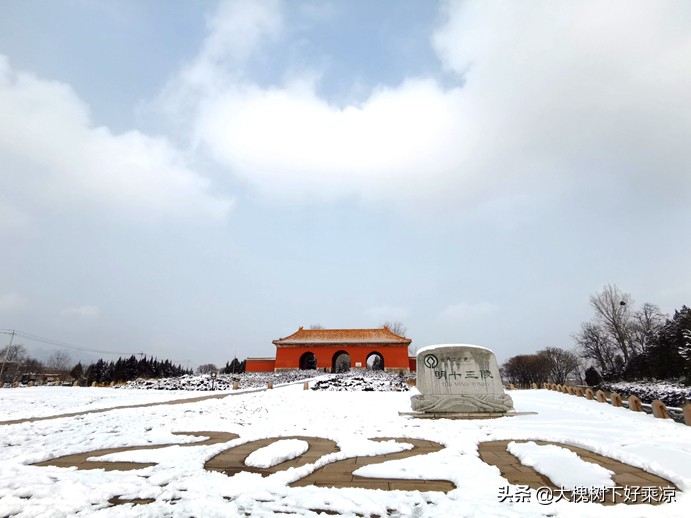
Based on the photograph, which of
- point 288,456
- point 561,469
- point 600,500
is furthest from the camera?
point 288,456

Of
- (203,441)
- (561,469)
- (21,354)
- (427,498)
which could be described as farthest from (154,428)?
(21,354)

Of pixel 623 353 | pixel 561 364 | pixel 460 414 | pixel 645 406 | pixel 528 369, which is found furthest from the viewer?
pixel 528 369

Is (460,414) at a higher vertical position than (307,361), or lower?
lower

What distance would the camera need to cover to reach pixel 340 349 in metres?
37.4

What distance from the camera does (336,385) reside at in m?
23.5

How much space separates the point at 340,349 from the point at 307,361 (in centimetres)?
532

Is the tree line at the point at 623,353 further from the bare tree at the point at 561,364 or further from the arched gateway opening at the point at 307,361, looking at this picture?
the arched gateway opening at the point at 307,361

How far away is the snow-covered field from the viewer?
3234 millimetres

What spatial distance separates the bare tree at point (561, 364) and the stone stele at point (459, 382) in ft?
170

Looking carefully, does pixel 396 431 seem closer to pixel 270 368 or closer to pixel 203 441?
pixel 203 441

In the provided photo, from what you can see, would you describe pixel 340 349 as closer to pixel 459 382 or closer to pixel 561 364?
pixel 459 382

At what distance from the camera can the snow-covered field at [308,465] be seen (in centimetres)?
323

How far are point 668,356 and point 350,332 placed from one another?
1064 inches

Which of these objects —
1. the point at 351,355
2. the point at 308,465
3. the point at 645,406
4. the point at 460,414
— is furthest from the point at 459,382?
the point at 351,355
